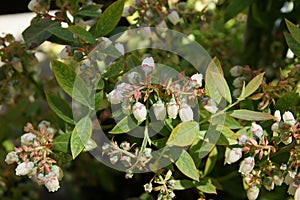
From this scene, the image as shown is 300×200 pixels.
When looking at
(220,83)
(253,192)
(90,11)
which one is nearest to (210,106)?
(220,83)

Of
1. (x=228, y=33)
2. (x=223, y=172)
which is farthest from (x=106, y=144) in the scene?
(x=228, y=33)

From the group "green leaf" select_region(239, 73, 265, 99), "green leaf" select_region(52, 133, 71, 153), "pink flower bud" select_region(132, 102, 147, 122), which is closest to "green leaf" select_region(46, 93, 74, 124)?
"green leaf" select_region(52, 133, 71, 153)

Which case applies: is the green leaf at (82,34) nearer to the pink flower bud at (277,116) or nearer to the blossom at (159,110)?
the blossom at (159,110)

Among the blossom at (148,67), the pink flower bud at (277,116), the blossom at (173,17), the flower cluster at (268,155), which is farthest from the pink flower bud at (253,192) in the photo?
the blossom at (173,17)

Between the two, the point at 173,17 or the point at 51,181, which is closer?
the point at 51,181

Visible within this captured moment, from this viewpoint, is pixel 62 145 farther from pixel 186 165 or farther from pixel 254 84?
pixel 254 84

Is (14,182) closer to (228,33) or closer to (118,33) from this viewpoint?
(118,33)

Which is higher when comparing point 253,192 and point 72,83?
point 72,83
